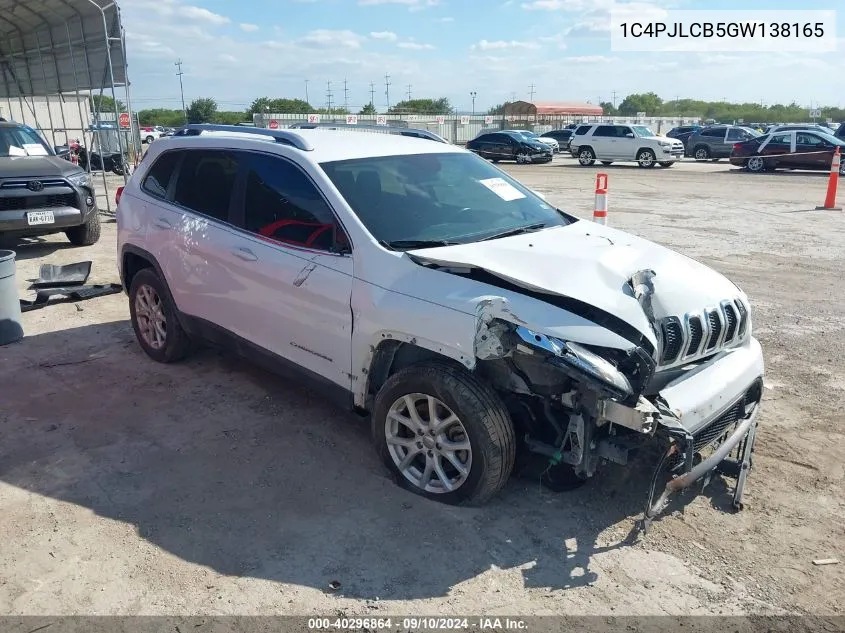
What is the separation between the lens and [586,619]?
2857 millimetres

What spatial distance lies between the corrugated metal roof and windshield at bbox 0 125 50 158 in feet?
6.89

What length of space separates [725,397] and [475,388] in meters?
1.27

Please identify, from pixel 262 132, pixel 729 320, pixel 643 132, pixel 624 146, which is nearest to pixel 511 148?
pixel 624 146

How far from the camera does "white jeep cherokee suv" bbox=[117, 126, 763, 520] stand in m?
3.21

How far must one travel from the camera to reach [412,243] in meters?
3.85

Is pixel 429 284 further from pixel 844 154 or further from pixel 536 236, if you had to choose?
pixel 844 154

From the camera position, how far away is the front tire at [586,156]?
96.2 ft

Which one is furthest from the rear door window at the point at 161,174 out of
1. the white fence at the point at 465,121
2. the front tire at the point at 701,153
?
the front tire at the point at 701,153

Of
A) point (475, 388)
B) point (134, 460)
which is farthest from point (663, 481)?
point (134, 460)

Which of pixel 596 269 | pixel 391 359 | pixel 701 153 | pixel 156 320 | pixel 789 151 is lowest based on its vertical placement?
pixel 701 153

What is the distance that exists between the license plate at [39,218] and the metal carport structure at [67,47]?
3.33 meters

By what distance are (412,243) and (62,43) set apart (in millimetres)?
13321

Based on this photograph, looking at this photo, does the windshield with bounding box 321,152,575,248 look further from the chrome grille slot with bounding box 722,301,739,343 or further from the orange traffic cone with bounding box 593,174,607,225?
the orange traffic cone with bounding box 593,174,607,225

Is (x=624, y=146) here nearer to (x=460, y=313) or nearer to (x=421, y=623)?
(x=460, y=313)
